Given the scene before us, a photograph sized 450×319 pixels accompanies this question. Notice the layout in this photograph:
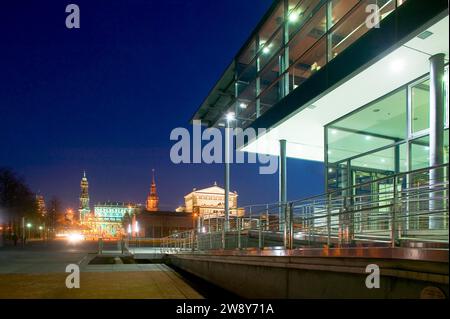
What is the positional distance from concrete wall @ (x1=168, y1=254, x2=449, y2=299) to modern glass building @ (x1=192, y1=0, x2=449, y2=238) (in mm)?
3703

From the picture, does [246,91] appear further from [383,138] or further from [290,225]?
[290,225]

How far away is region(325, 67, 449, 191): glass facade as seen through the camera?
11.7 m

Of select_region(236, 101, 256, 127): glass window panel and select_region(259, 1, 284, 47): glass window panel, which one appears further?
select_region(236, 101, 256, 127): glass window panel

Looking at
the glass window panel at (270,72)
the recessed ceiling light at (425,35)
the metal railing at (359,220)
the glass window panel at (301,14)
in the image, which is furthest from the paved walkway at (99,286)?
the glass window panel at (301,14)

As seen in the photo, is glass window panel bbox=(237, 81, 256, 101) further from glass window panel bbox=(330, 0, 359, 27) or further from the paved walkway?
the paved walkway

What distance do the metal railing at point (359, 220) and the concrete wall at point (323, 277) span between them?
28.4 inches

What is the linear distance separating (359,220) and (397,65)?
4.24 m

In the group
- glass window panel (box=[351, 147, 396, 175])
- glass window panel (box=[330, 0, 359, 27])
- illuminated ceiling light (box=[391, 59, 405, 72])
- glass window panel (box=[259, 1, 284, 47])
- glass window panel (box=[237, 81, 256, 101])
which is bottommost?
glass window panel (box=[351, 147, 396, 175])

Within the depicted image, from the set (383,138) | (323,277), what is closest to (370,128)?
(383,138)

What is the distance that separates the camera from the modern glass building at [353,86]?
9.80 metres

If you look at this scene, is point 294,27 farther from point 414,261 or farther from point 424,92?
point 414,261

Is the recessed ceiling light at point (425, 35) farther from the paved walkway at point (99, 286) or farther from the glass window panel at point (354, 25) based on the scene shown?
the paved walkway at point (99, 286)

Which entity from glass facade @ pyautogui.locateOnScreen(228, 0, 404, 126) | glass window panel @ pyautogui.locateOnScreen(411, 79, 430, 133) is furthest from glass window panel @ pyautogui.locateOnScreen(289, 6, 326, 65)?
glass window panel @ pyautogui.locateOnScreen(411, 79, 430, 133)

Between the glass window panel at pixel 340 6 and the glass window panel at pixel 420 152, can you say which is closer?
the glass window panel at pixel 420 152
